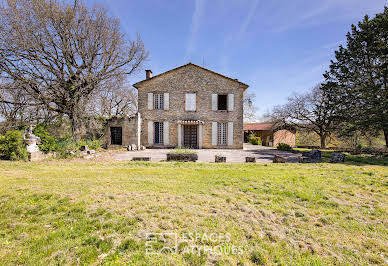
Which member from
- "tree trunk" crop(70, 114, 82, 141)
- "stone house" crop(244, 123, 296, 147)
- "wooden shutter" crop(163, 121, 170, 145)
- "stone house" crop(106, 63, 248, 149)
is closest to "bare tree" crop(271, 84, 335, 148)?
"stone house" crop(244, 123, 296, 147)

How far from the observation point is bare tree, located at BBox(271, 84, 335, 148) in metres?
19.1

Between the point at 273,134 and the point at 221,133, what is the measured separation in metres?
12.2

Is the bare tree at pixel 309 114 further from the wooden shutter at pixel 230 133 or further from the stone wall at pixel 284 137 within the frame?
the wooden shutter at pixel 230 133

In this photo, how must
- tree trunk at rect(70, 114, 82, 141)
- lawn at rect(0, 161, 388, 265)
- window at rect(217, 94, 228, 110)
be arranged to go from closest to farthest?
1. lawn at rect(0, 161, 388, 265)
2. tree trunk at rect(70, 114, 82, 141)
3. window at rect(217, 94, 228, 110)

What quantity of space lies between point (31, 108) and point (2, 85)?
1768mm

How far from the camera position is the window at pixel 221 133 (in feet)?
49.8

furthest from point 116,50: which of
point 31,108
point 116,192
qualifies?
point 116,192

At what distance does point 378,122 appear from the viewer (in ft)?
32.4

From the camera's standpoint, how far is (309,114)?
20141 mm

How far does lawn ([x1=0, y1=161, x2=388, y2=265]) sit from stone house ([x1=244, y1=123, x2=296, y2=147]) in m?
19.8

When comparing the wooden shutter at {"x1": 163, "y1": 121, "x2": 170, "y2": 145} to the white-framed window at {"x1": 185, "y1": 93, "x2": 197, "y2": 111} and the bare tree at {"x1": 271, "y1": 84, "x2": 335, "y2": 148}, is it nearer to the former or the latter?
the white-framed window at {"x1": 185, "y1": 93, "x2": 197, "y2": 111}

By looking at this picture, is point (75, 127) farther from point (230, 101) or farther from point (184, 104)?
point (230, 101)

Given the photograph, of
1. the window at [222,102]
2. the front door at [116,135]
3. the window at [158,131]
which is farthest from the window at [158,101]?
the window at [222,102]

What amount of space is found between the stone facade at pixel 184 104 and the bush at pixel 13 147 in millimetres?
8303
